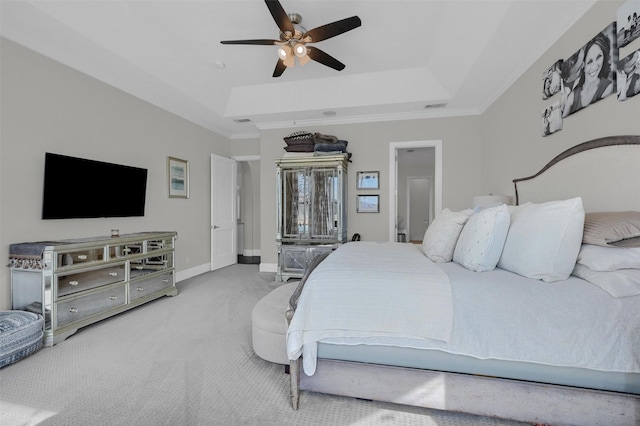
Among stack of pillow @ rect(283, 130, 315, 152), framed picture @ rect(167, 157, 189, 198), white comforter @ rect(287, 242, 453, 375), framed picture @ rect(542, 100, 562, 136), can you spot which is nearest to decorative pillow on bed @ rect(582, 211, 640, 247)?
white comforter @ rect(287, 242, 453, 375)

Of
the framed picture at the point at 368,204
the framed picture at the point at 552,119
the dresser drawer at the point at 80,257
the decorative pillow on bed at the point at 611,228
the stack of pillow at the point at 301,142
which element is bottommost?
the dresser drawer at the point at 80,257

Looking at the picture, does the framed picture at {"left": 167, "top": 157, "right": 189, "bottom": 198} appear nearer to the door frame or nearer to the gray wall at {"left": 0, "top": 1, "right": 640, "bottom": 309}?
the gray wall at {"left": 0, "top": 1, "right": 640, "bottom": 309}

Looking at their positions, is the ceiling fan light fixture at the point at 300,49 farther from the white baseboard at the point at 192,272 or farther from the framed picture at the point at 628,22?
the white baseboard at the point at 192,272

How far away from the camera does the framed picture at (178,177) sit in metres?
4.18

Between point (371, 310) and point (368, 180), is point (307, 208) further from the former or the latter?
point (371, 310)

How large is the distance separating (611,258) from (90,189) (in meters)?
4.23

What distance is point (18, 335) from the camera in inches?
78.9

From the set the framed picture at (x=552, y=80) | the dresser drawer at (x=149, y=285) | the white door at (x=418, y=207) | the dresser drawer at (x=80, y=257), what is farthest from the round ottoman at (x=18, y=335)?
the white door at (x=418, y=207)

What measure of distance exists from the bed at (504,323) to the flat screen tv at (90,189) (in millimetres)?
2702

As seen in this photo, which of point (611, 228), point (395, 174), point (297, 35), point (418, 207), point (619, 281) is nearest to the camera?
point (619, 281)

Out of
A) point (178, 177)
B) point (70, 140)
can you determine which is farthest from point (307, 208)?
point (70, 140)

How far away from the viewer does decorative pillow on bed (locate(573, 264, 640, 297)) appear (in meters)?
1.22

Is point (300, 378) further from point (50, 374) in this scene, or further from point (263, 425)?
point (50, 374)

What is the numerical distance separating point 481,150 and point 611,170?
2.67 meters
